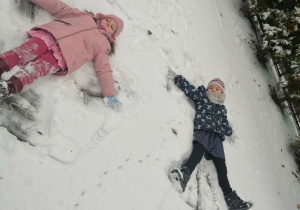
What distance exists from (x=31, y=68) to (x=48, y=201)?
114 cm

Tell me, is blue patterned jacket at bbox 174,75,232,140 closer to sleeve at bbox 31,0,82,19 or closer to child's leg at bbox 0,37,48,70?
sleeve at bbox 31,0,82,19

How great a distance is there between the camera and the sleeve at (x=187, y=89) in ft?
11.7

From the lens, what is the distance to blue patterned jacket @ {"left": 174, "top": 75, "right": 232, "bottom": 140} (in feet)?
11.1

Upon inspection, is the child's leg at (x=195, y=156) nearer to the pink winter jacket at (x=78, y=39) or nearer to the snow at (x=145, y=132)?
Answer: the snow at (x=145, y=132)

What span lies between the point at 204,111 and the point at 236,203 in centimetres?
122

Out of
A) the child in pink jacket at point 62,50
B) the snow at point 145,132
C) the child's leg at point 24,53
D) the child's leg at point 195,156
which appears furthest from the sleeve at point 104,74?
the child's leg at point 195,156

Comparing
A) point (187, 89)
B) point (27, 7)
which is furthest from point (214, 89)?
point (27, 7)

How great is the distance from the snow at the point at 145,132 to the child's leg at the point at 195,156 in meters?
0.12

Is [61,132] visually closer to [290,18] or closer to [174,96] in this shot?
[174,96]

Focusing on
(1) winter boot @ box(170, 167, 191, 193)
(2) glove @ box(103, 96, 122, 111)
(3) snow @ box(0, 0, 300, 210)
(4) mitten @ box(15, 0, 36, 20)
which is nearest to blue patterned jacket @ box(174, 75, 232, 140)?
(3) snow @ box(0, 0, 300, 210)

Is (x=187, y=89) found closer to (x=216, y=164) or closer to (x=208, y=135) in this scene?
(x=208, y=135)

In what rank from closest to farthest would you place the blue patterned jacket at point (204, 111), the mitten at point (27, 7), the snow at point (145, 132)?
the snow at point (145, 132) < the mitten at point (27, 7) < the blue patterned jacket at point (204, 111)

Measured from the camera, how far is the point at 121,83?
3.07m

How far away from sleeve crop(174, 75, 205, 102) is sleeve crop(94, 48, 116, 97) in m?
1.16
